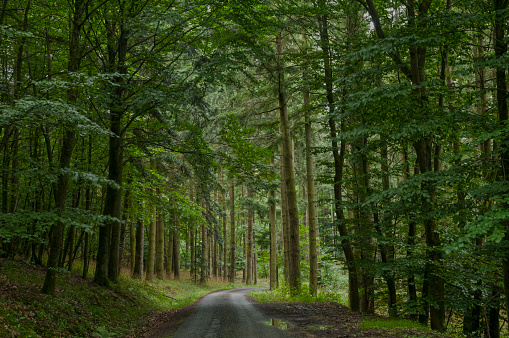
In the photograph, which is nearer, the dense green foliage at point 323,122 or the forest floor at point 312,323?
the dense green foliage at point 323,122

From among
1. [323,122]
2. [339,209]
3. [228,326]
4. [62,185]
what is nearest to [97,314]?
[228,326]

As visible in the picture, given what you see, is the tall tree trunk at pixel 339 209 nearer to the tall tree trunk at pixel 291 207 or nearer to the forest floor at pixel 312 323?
the forest floor at pixel 312 323

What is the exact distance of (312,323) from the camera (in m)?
9.08

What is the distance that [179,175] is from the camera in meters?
18.4

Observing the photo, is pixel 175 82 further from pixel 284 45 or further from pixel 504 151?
pixel 504 151

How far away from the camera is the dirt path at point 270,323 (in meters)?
7.71

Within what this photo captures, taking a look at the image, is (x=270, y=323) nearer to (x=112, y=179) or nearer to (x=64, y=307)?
(x=64, y=307)

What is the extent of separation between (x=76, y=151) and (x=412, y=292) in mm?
11364

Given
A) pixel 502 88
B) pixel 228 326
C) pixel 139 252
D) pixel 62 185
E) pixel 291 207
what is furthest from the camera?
pixel 139 252

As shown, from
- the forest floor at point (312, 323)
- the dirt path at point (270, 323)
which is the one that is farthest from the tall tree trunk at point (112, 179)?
the dirt path at point (270, 323)

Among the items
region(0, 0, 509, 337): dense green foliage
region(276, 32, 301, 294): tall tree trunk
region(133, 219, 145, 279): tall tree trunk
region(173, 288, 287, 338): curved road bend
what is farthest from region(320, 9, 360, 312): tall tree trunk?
region(133, 219, 145, 279): tall tree trunk

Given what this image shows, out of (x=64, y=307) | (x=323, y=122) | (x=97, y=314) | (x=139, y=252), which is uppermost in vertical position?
(x=323, y=122)

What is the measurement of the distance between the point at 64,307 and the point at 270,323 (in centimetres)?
501

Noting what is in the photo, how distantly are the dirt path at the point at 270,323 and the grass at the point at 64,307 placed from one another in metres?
0.85
